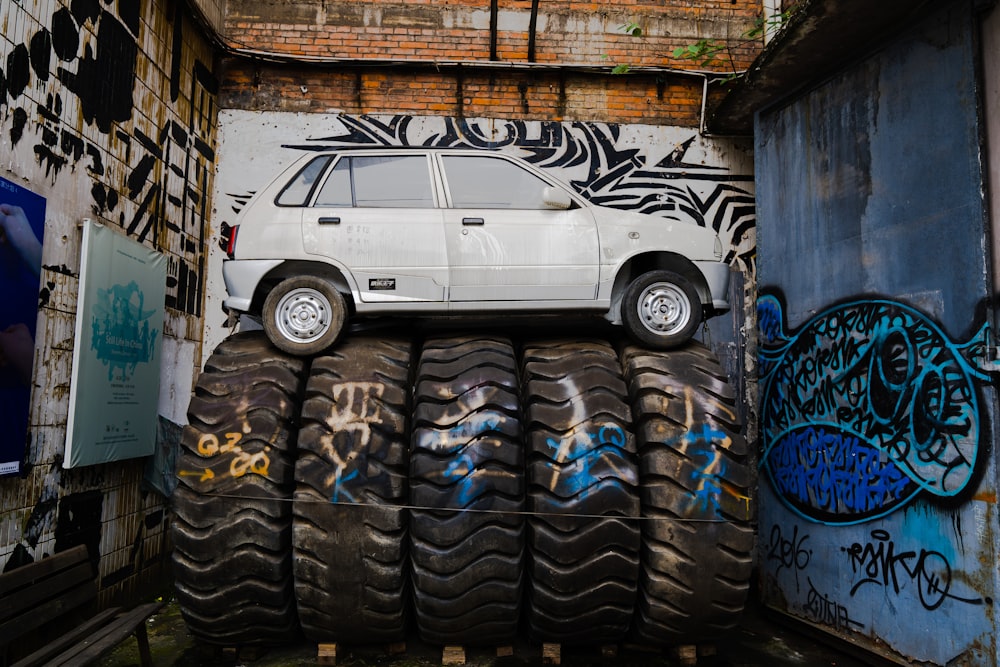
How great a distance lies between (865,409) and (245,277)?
4.70 metres

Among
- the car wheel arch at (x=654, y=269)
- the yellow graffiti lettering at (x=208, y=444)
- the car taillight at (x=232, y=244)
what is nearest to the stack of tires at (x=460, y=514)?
the yellow graffiti lettering at (x=208, y=444)

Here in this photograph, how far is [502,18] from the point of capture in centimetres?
744

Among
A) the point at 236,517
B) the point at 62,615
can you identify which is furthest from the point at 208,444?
the point at 62,615

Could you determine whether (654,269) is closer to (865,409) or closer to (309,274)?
(865,409)

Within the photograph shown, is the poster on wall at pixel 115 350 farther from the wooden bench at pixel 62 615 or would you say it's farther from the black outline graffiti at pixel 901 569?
the black outline graffiti at pixel 901 569

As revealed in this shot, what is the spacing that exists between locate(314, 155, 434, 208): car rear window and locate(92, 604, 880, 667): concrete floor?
9.57ft

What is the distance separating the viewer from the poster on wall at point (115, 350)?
4.84m

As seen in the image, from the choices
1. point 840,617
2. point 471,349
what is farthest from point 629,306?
point 840,617

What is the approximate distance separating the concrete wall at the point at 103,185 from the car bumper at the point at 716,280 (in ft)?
14.9

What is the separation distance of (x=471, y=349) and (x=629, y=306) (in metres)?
1.11

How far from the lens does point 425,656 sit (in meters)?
4.14

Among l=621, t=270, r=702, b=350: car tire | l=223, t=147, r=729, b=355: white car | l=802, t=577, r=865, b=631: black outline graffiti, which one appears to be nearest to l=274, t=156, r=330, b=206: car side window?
l=223, t=147, r=729, b=355: white car

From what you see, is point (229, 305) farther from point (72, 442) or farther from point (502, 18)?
point (502, 18)

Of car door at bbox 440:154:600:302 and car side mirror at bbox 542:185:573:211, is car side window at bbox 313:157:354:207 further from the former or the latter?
car side mirror at bbox 542:185:573:211
